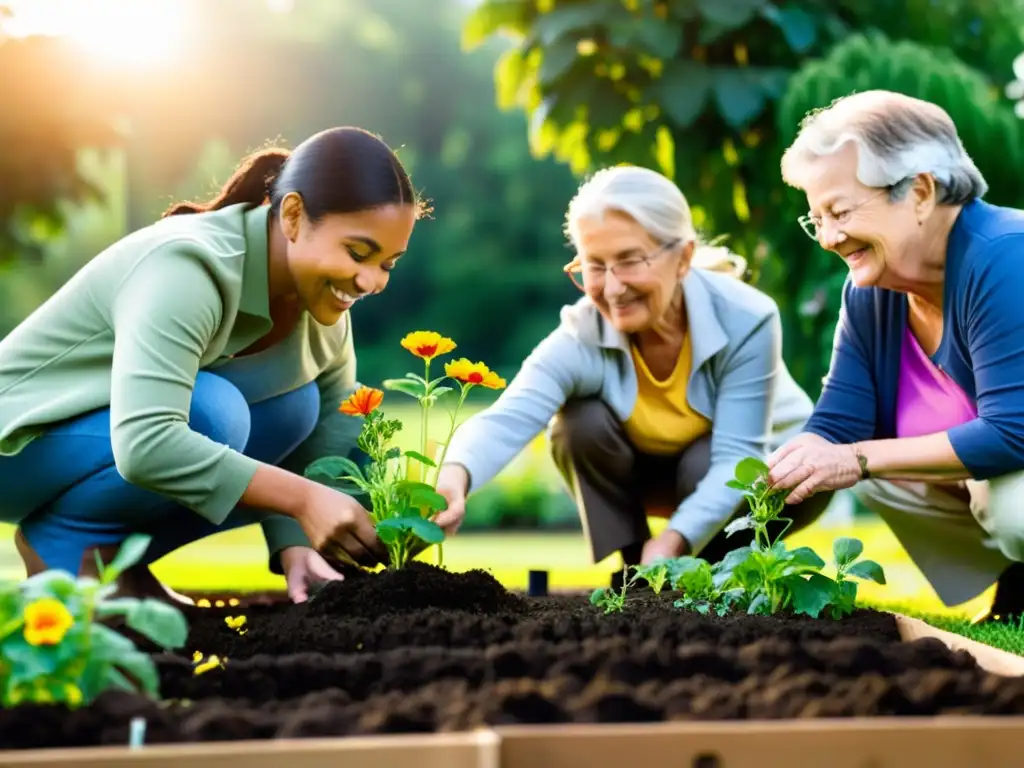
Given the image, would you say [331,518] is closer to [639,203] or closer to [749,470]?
[749,470]

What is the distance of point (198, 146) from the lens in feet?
53.2

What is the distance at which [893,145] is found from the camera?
9.00 ft

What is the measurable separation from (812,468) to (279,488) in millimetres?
1142

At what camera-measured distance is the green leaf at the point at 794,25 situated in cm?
584

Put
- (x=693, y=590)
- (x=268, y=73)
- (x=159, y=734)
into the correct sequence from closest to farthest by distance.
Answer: (x=159, y=734) → (x=693, y=590) → (x=268, y=73)

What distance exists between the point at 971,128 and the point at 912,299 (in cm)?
339

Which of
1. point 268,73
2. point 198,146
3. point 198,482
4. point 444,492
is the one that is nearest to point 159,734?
point 198,482

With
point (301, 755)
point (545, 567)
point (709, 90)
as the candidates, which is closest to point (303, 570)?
point (301, 755)

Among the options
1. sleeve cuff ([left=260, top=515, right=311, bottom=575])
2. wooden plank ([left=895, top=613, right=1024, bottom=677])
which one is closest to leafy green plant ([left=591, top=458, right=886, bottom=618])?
wooden plank ([left=895, top=613, right=1024, bottom=677])

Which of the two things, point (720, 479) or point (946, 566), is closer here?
point (720, 479)

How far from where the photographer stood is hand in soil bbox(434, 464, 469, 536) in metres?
2.87

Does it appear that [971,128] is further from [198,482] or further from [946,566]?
[198,482]

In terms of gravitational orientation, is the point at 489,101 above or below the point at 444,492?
above

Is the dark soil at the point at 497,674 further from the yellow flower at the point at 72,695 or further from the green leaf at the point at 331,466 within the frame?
the green leaf at the point at 331,466
